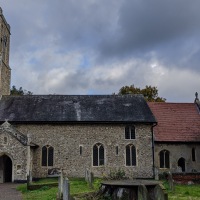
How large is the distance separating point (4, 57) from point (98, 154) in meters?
15.3

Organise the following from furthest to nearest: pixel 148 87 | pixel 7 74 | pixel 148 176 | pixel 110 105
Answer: pixel 148 87, pixel 7 74, pixel 110 105, pixel 148 176

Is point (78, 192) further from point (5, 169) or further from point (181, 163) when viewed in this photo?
point (181, 163)

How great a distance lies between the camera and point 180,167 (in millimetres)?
30469

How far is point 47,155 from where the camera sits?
96.9 ft

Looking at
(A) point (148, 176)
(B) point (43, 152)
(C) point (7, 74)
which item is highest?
(C) point (7, 74)

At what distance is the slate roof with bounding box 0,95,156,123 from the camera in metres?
30.1

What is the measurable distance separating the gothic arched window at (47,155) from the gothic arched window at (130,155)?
22.1 ft

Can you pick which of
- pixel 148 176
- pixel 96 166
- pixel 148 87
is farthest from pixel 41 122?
pixel 148 87

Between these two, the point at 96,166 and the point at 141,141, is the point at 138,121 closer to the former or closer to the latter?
the point at 141,141

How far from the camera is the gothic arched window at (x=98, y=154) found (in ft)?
97.6

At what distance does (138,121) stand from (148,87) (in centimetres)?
1717

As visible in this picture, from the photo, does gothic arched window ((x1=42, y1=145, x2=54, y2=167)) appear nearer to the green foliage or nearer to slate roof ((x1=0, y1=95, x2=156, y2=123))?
slate roof ((x1=0, y1=95, x2=156, y2=123))

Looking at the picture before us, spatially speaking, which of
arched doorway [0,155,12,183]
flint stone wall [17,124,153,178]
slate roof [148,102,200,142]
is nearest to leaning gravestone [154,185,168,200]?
flint stone wall [17,124,153,178]

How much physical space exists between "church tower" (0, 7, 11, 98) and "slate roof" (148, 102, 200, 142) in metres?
15.5
